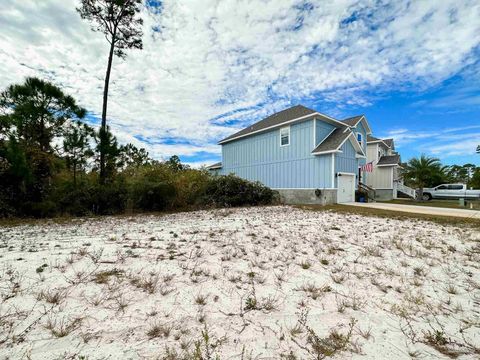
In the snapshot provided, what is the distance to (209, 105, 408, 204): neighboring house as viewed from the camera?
45.2 ft

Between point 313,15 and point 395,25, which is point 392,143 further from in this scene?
point 313,15

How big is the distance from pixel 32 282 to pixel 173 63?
433 inches

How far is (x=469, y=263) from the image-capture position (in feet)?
12.4

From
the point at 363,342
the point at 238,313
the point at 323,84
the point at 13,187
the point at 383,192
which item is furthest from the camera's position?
the point at 383,192

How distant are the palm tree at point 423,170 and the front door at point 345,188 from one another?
8.38 m

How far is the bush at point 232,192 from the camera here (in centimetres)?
1184

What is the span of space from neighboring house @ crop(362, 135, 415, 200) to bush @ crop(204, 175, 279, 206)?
13096 millimetres

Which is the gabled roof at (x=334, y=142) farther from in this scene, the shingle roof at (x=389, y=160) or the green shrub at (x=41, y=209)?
the green shrub at (x=41, y=209)

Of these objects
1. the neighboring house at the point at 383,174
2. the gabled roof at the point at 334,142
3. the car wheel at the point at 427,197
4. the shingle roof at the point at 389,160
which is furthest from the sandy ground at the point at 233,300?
the car wheel at the point at 427,197

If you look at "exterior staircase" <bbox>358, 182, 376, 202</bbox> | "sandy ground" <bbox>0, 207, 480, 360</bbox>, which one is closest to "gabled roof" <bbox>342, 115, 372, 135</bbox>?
"exterior staircase" <bbox>358, 182, 376, 202</bbox>

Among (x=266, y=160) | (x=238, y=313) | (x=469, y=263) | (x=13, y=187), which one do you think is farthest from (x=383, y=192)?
(x=13, y=187)

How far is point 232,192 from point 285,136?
20.8 feet

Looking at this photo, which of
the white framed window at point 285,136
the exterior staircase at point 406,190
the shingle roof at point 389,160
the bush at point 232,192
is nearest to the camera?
the bush at point 232,192

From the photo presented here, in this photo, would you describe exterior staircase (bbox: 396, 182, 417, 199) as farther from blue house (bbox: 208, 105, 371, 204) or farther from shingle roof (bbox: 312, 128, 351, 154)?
shingle roof (bbox: 312, 128, 351, 154)
